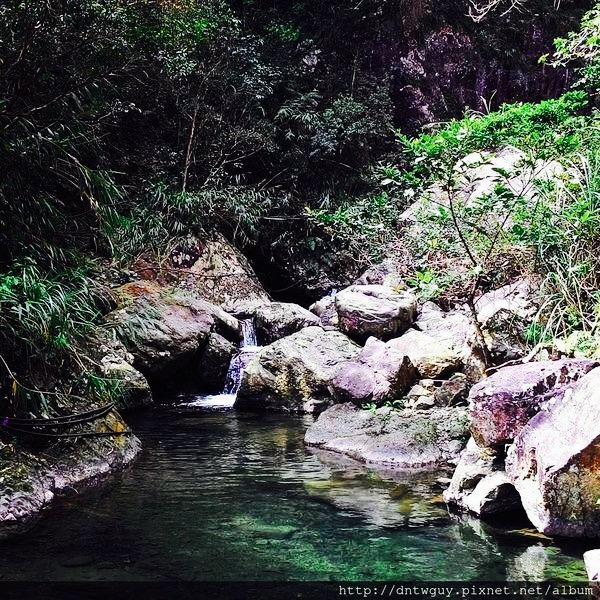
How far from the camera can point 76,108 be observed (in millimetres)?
5984

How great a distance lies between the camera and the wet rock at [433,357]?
22.8ft

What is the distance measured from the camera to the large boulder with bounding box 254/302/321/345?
32.9 feet

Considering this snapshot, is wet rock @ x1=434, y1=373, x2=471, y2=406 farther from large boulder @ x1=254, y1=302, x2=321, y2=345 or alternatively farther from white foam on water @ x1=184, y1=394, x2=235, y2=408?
large boulder @ x1=254, y1=302, x2=321, y2=345

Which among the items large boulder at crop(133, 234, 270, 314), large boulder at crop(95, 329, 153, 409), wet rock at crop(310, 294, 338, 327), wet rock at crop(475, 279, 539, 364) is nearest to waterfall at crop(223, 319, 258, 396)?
large boulder at crop(95, 329, 153, 409)

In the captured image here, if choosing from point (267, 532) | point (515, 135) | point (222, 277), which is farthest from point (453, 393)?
point (515, 135)

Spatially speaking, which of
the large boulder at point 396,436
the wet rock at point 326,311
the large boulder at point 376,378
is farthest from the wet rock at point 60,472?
the wet rock at point 326,311

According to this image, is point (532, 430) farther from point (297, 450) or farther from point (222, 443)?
point (222, 443)

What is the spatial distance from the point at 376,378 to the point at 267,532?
2837 millimetres

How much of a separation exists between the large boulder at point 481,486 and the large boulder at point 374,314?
4.14m

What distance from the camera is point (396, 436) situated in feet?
19.0

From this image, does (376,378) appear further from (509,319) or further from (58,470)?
(58,470)

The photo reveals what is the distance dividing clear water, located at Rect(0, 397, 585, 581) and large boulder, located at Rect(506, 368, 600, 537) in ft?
0.58

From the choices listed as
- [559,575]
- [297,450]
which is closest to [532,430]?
[559,575]

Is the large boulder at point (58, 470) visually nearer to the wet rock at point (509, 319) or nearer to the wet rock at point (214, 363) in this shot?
the wet rock at point (214, 363)
